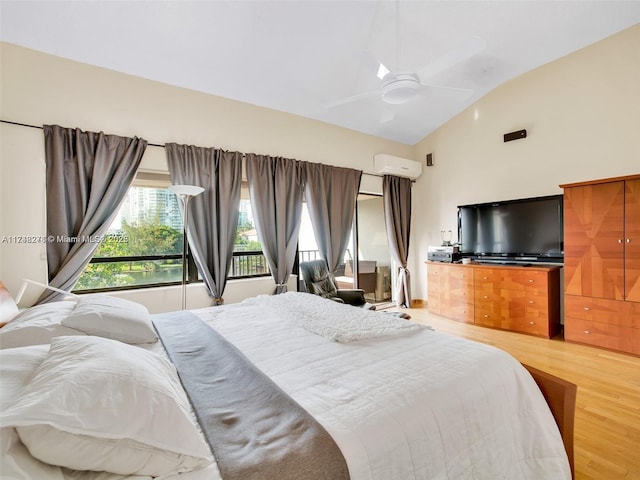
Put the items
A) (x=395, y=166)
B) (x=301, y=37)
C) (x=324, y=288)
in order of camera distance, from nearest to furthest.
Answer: (x=301, y=37) → (x=324, y=288) → (x=395, y=166)

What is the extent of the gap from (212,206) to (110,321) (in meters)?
1.97

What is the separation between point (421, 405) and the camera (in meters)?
1.09

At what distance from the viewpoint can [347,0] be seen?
262cm

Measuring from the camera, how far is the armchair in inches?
151

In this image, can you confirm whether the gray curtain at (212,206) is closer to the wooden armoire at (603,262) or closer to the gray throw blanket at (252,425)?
the gray throw blanket at (252,425)

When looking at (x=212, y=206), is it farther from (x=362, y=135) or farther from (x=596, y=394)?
(x=596, y=394)

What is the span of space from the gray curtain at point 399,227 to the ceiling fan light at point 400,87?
104 inches

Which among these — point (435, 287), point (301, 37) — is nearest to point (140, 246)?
point (301, 37)

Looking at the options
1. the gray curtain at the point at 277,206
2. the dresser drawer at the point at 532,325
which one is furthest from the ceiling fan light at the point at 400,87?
the dresser drawer at the point at 532,325

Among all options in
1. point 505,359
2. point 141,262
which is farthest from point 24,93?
point 505,359

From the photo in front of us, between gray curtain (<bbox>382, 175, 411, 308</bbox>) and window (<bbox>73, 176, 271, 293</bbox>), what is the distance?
10.4ft

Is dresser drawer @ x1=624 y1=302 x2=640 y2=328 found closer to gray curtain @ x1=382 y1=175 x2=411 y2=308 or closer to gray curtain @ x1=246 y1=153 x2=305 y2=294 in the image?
gray curtain @ x1=382 y1=175 x2=411 y2=308

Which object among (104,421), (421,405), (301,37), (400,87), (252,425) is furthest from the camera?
(301,37)

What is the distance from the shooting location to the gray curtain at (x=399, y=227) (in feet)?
17.0
